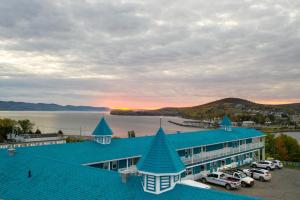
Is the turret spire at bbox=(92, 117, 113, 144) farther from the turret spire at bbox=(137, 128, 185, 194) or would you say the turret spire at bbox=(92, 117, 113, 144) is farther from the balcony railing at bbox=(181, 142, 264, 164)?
the turret spire at bbox=(137, 128, 185, 194)

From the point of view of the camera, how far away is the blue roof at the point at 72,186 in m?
14.3

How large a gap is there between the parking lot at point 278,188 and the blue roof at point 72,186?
15.0 m

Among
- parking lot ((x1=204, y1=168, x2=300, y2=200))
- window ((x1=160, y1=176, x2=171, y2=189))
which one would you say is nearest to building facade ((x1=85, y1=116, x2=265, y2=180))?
parking lot ((x1=204, y1=168, x2=300, y2=200))

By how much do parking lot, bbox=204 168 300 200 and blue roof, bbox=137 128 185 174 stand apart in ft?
48.4

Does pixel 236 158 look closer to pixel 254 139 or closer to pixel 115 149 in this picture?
pixel 254 139

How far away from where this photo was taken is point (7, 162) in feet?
69.0

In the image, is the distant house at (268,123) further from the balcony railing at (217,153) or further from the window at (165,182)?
the window at (165,182)

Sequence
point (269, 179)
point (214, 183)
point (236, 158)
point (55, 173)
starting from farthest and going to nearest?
point (236, 158) < point (269, 179) < point (214, 183) < point (55, 173)

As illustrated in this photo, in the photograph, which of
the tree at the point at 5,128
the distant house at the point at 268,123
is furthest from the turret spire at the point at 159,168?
the distant house at the point at 268,123

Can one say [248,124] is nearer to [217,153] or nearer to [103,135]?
[217,153]

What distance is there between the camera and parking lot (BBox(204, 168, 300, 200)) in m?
26.8

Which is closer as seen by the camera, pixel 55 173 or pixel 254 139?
pixel 55 173

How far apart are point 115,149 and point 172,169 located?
1306cm

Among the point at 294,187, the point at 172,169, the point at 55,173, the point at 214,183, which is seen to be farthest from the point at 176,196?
the point at 294,187
